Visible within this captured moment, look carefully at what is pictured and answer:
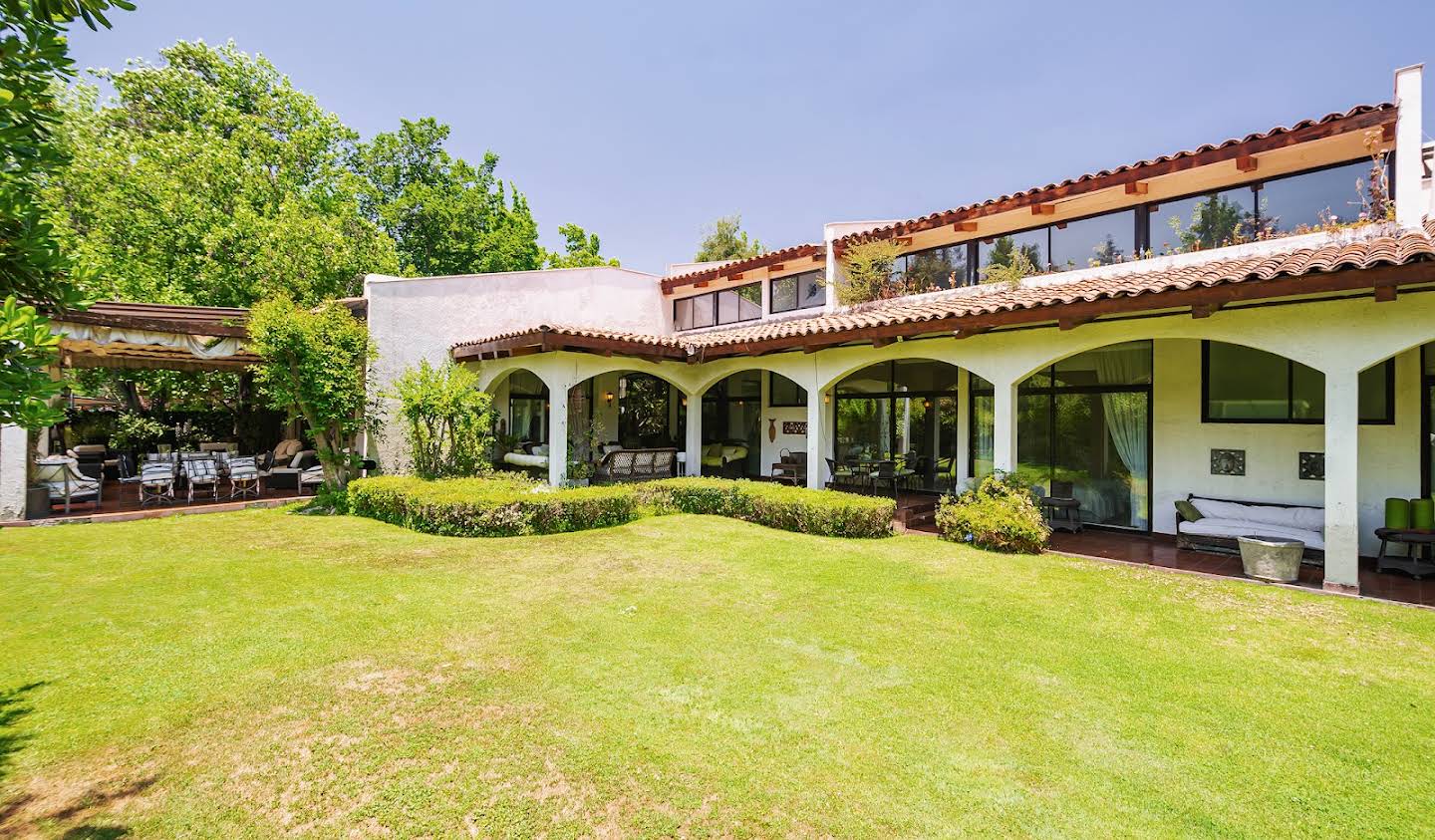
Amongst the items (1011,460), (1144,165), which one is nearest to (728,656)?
(1011,460)

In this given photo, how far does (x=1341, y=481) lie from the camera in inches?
274

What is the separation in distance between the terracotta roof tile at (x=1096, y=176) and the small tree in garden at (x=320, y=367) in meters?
11.8

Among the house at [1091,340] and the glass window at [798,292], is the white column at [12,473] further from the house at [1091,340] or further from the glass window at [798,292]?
the glass window at [798,292]

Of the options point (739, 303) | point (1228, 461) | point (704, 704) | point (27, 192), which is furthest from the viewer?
point (739, 303)

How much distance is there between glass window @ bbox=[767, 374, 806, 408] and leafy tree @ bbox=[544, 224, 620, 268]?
26.6 meters

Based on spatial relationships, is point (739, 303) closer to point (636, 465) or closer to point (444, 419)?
point (636, 465)

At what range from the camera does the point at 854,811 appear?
3.14 metres

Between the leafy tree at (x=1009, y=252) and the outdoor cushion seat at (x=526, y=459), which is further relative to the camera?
the outdoor cushion seat at (x=526, y=459)

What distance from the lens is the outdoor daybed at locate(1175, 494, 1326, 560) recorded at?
8.18 meters

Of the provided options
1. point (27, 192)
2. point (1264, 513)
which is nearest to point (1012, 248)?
point (1264, 513)

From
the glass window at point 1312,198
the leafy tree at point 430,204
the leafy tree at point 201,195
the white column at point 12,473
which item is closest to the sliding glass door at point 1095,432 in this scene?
the glass window at point 1312,198

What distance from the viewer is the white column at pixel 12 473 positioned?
423 inches

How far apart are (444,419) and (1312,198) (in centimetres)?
1599

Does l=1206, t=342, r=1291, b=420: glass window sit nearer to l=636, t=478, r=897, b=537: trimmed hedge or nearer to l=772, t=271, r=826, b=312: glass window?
l=636, t=478, r=897, b=537: trimmed hedge
